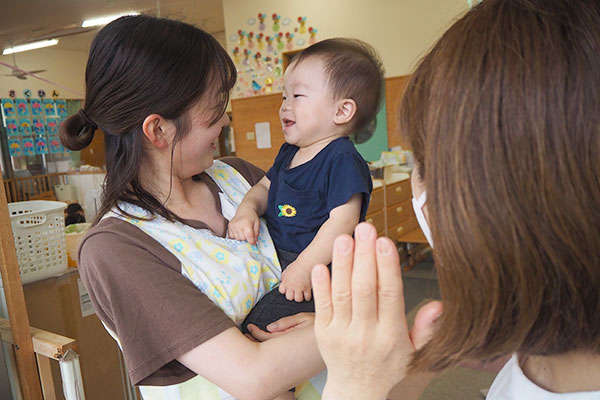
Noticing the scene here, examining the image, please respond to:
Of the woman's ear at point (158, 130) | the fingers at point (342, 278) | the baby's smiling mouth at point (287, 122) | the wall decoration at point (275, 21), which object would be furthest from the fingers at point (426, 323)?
the wall decoration at point (275, 21)

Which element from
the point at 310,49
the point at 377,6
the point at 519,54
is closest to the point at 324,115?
the point at 310,49

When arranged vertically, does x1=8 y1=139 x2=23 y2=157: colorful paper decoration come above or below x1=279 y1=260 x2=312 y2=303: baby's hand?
above

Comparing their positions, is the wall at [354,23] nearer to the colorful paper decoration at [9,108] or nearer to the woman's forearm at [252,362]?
the colorful paper decoration at [9,108]

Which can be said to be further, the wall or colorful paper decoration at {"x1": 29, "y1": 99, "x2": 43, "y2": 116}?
the wall

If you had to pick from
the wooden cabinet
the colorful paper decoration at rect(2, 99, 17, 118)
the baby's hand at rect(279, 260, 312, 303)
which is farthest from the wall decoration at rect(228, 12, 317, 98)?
the baby's hand at rect(279, 260, 312, 303)

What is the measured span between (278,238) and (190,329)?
1.56ft

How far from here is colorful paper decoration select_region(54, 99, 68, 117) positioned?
6.43ft

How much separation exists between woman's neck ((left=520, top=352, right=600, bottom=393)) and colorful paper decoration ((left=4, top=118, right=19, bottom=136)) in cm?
203

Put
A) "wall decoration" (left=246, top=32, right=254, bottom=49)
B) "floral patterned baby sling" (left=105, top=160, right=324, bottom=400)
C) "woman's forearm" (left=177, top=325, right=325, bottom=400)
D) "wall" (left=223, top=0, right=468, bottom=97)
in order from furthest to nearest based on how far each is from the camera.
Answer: "wall decoration" (left=246, top=32, right=254, bottom=49) → "wall" (left=223, top=0, right=468, bottom=97) → "floral patterned baby sling" (left=105, top=160, right=324, bottom=400) → "woman's forearm" (left=177, top=325, right=325, bottom=400)

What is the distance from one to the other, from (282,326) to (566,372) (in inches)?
22.1

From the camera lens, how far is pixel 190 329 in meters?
0.87

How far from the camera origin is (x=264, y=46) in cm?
597

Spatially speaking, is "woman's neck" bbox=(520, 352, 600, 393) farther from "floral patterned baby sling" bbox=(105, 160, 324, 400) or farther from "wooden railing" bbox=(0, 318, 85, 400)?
"wooden railing" bbox=(0, 318, 85, 400)

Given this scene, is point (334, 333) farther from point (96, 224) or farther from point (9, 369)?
point (9, 369)
